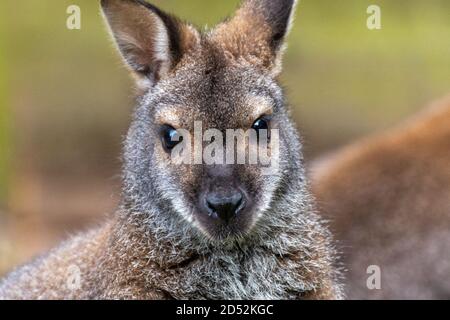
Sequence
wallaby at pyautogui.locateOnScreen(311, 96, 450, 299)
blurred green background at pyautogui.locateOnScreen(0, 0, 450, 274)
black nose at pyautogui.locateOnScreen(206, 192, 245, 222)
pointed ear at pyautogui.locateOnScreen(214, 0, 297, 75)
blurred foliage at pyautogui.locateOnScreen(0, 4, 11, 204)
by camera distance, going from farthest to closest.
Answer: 1. blurred green background at pyautogui.locateOnScreen(0, 0, 450, 274)
2. blurred foliage at pyautogui.locateOnScreen(0, 4, 11, 204)
3. wallaby at pyautogui.locateOnScreen(311, 96, 450, 299)
4. pointed ear at pyautogui.locateOnScreen(214, 0, 297, 75)
5. black nose at pyautogui.locateOnScreen(206, 192, 245, 222)

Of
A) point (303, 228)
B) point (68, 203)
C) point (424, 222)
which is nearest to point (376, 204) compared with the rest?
point (424, 222)

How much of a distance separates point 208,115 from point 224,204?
0.54 meters

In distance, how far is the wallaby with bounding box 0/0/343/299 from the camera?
598 centimetres

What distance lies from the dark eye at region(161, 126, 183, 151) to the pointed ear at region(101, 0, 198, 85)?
0.44 meters

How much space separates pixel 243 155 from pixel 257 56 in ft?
2.70

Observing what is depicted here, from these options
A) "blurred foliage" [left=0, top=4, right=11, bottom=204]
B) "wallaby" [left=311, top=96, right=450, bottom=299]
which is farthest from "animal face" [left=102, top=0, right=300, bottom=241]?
"blurred foliage" [left=0, top=4, right=11, bottom=204]

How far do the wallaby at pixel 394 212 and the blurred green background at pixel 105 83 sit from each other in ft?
12.0

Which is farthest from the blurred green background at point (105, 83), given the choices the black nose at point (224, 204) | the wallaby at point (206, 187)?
the black nose at point (224, 204)

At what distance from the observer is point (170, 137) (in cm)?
608

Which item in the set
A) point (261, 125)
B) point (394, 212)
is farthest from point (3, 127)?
point (261, 125)

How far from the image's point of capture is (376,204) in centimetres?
898

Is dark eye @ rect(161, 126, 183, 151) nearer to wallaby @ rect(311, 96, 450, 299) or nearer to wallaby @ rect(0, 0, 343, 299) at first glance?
wallaby @ rect(0, 0, 343, 299)

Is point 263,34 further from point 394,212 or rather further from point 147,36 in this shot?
point 394,212
